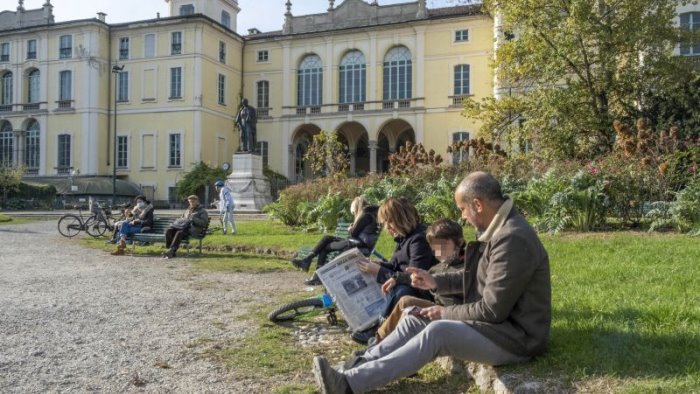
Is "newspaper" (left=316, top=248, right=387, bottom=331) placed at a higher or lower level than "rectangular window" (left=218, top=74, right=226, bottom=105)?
lower

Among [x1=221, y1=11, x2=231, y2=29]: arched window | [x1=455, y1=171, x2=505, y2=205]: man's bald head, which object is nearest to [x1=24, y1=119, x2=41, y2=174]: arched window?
[x1=221, y1=11, x2=231, y2=29]: arched window

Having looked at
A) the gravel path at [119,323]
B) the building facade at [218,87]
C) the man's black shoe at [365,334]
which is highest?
the building facade at [218,87]

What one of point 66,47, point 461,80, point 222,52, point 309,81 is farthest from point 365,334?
point 66,47

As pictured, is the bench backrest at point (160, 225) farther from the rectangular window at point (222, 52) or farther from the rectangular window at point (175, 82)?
the rectangular window at point (222, 52)

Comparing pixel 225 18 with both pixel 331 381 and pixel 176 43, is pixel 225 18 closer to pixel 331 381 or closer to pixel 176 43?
pixel 176 43

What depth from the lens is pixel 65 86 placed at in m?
43.2

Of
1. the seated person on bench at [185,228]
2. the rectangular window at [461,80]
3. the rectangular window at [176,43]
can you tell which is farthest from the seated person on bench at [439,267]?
the rectangular window at [176,43]

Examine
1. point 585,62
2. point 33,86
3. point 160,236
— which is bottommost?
point 160,236

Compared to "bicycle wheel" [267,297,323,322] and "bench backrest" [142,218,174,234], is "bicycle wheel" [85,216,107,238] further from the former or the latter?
"bicycle wheel" [267,297,323,322]

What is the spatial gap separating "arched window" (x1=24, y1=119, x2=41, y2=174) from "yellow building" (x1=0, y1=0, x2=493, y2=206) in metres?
0.10

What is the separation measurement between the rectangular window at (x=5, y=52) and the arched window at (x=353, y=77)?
80.6 ft

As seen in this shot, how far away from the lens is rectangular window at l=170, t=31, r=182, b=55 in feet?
137

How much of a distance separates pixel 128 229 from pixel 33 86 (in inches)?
1459

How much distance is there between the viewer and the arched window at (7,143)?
44625 mm
